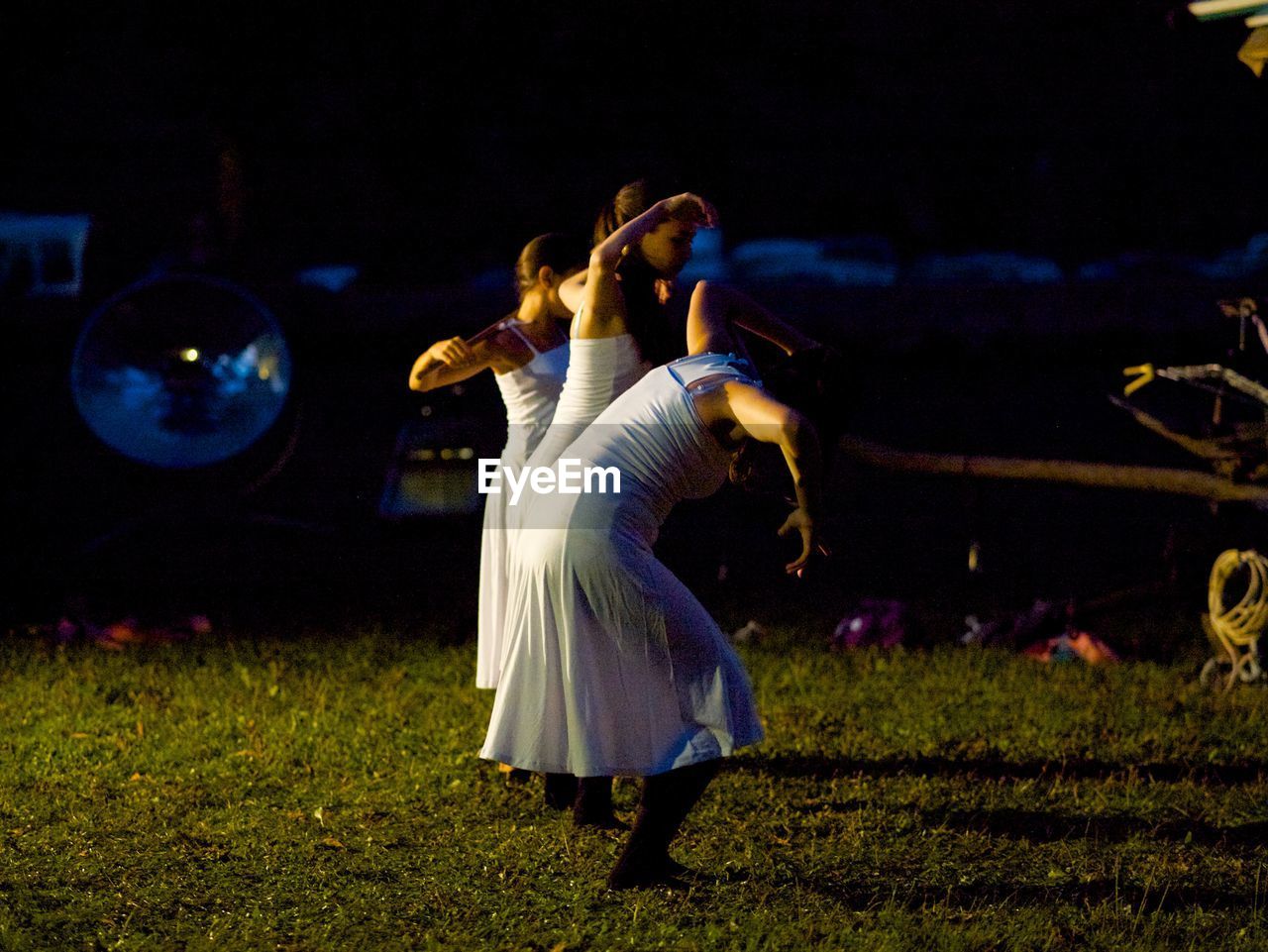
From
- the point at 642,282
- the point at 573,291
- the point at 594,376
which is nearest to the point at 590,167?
the point at 573,291

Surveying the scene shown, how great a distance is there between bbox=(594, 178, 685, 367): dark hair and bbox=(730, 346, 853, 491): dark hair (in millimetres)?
639

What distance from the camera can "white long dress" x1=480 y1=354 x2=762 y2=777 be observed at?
4.28 meters

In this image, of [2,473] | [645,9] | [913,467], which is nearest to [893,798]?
[913,467]

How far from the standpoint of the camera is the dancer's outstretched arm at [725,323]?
457cm

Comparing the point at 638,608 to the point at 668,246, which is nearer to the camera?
the point at 638,608

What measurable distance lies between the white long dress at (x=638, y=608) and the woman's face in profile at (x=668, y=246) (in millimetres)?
434

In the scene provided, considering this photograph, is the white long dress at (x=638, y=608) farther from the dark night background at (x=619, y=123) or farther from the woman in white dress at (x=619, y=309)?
the dark night background at (x=619, y=123)

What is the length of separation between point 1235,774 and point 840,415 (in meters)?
2.89

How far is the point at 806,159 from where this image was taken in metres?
17.1

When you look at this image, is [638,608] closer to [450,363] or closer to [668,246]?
[668,246]

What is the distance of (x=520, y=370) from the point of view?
229 inches

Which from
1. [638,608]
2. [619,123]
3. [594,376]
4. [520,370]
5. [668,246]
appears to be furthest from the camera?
[619,123]

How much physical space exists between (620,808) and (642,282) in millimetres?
1901

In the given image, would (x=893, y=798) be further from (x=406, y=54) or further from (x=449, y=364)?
(x=406, y=54)
